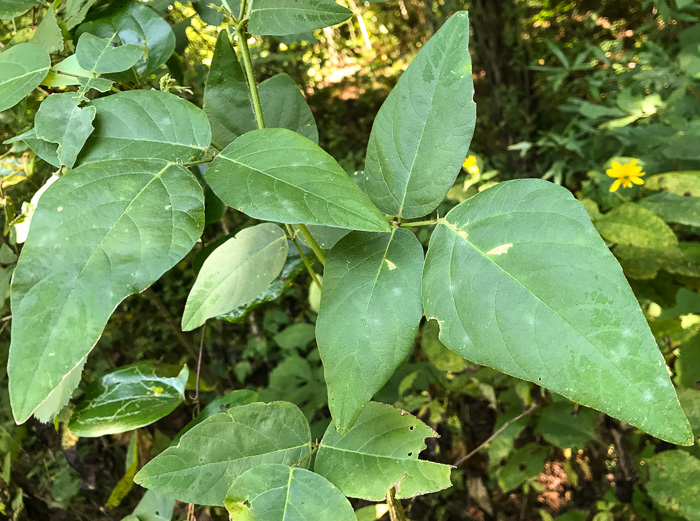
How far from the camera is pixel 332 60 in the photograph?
4.53 meters

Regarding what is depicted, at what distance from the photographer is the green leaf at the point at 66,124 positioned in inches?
16.7

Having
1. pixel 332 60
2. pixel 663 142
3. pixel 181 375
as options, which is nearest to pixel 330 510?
pixel 181 375

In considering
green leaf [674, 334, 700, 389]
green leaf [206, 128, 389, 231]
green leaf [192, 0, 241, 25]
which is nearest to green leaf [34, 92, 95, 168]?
green leaf [206, 128, 389, 231]

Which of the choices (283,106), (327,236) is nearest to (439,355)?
(327,236)

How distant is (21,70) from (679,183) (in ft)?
4.17

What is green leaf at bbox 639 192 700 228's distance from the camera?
0.95m

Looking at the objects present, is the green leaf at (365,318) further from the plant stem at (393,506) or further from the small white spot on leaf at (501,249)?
the plant stem at (393,506)

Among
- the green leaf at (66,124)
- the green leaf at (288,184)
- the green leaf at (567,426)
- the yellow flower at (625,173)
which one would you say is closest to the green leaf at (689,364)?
the green leaf at (567,426)

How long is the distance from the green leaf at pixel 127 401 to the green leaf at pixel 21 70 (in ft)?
1.58

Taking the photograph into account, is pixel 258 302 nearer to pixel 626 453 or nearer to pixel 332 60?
pixel 626 453

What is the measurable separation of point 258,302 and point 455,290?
1.29 feet

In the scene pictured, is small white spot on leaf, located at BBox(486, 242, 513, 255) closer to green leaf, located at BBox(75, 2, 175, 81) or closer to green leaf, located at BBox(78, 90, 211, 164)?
green leaf, located at BBox(78, 90, 211, 164)

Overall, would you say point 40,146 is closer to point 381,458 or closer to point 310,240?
point 310,240

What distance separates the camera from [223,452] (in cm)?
Answer: 50
